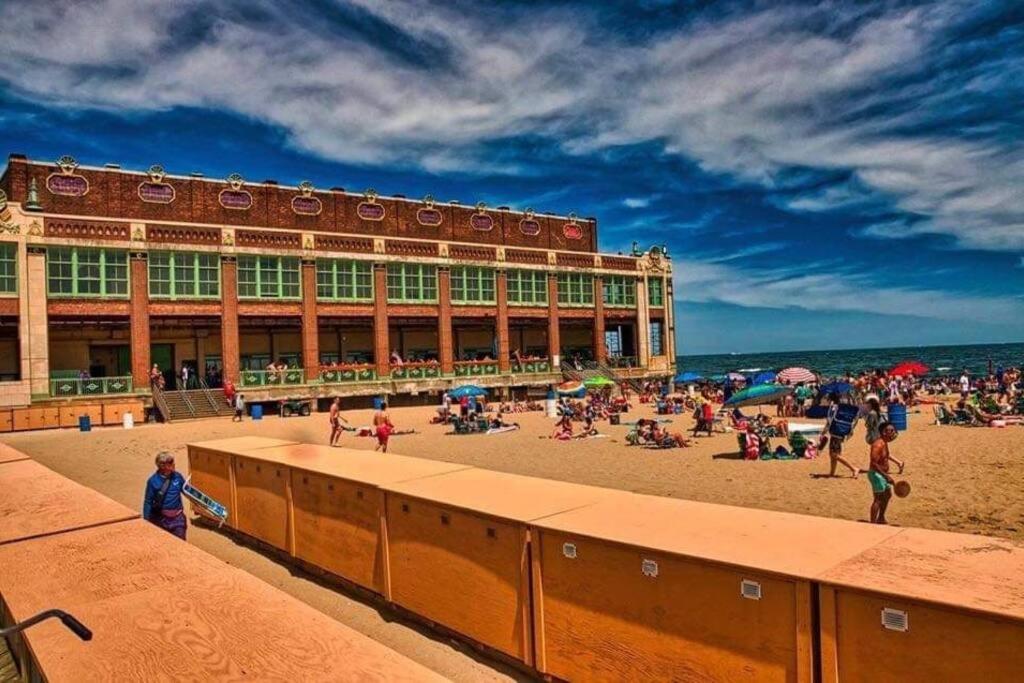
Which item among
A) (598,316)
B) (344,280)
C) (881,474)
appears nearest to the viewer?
(881,474)

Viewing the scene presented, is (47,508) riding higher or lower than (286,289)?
lower

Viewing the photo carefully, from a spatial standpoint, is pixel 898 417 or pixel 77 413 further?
pixel 77 413

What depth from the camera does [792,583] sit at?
4168 millimetres

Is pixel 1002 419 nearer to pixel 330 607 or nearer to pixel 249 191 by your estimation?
pixel 330 607

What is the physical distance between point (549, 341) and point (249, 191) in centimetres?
2170

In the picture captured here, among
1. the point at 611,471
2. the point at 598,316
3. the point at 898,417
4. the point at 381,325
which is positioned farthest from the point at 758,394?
the point at 598,316

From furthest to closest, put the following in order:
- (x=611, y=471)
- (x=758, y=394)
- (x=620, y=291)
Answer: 1. (x=620, y=291)
2. (x=758, y=394)
3. (x=611, y=471)

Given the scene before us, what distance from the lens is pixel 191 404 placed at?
108ft

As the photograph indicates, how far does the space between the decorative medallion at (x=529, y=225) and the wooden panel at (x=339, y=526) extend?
4072 cm

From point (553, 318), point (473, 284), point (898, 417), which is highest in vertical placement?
point (473, 284)

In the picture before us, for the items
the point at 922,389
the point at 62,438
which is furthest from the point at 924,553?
the point at 922,389

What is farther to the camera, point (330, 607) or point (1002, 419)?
point (1002, 419)

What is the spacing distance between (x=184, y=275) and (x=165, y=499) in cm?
2935

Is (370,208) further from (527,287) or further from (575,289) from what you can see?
(575,289)
